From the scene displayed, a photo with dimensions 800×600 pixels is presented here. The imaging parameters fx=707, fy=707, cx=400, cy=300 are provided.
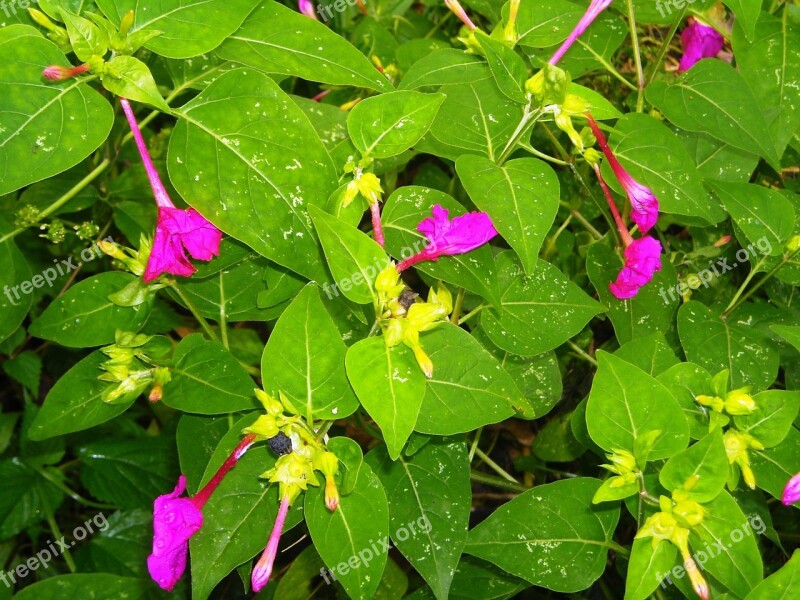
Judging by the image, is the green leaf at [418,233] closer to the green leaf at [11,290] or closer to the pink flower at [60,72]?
the pink flower at [60,72]

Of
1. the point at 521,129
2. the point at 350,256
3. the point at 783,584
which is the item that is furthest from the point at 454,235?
the point at 783,584

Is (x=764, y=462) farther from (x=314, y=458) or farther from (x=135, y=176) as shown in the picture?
(x=135, y=176)

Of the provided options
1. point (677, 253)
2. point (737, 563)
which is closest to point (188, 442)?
point (737, 563)

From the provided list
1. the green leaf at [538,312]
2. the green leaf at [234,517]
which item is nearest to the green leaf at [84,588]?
the green leaf at [234,517]

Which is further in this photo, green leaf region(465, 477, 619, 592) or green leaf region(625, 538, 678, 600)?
green leaf region(465, 477, 619, 592)

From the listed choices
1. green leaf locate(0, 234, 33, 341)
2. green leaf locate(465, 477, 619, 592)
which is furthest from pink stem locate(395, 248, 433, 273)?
green leaf locate(0, 234, 33, 341)

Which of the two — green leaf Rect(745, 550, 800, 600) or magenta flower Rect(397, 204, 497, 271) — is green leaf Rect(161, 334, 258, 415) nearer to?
magenta flower Rect(397, 204, 497, 271)
